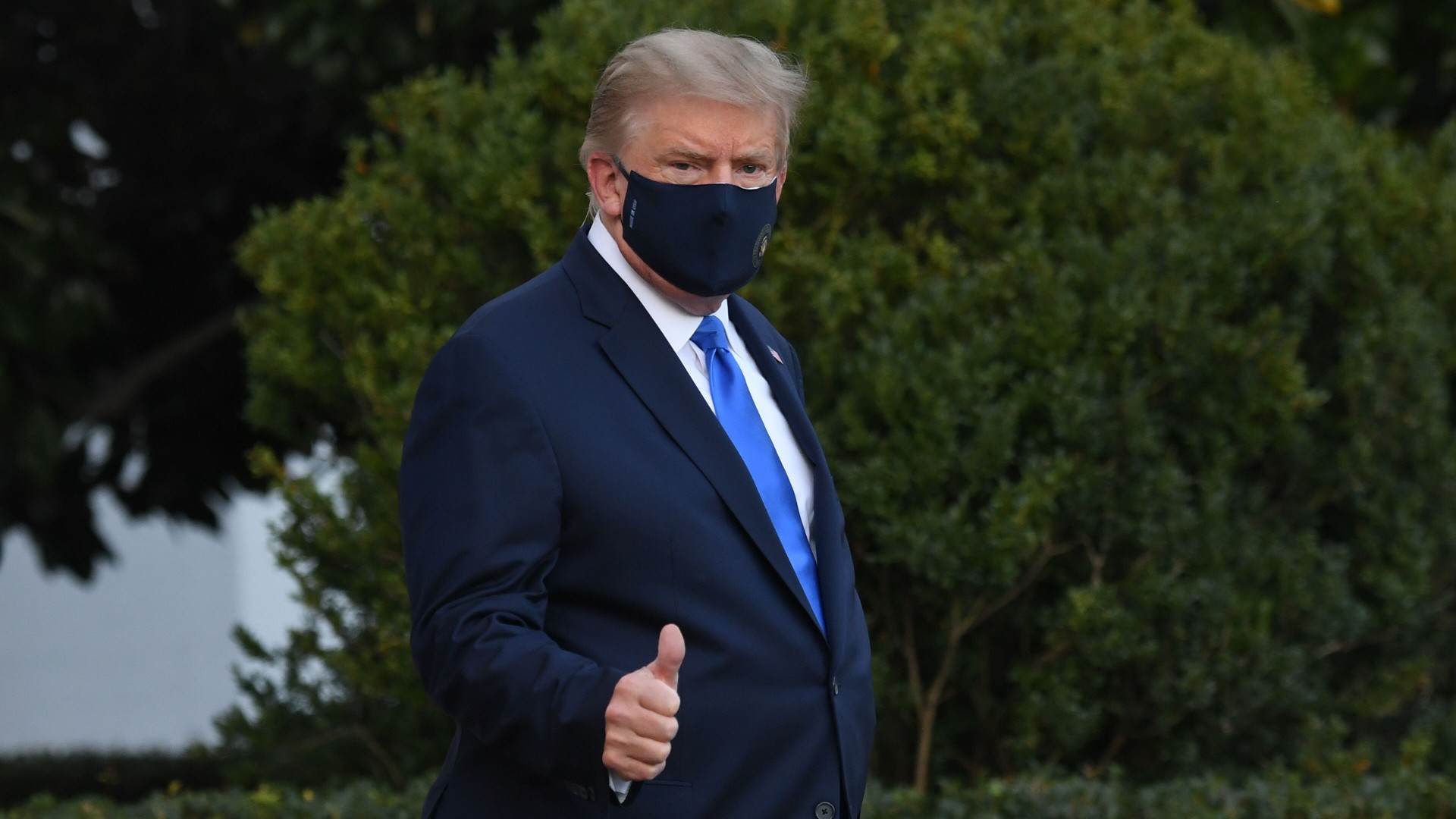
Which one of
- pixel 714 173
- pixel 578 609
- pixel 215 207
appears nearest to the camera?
pixel 578 609

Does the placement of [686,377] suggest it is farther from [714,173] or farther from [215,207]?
[215,207]

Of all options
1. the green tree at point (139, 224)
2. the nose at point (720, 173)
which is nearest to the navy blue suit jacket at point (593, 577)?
the nose at point (720, 173)

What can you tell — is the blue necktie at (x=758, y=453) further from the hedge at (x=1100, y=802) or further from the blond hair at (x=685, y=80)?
the hedge at (x=1100, y=802)

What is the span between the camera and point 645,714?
171 centimetres

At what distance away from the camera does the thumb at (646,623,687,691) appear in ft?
5.63

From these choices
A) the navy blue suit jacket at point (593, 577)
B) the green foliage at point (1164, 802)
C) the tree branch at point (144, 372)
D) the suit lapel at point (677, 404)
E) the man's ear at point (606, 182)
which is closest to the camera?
the navy blue suit jacket at point (593, 577)

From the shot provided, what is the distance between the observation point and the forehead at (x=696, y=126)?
203 cm

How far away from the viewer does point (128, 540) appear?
1193 cm

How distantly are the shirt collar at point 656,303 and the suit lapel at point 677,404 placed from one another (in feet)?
0.07

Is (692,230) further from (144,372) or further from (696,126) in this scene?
(144,372)

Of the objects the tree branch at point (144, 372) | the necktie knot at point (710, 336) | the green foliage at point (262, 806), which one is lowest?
the tree branch at point (144, 372)

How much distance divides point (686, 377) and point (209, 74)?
5.25 m

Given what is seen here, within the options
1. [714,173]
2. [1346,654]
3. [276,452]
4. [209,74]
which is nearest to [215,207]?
[209,74]

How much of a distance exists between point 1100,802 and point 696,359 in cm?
209
